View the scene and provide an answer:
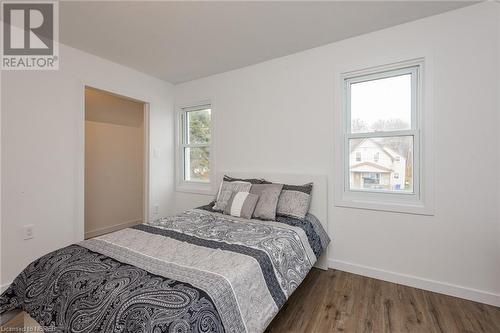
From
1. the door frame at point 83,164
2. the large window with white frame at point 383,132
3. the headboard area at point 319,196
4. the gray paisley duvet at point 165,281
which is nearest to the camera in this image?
the gray paisley duvet at point 165,281

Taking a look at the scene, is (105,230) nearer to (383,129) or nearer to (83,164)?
(83,164)

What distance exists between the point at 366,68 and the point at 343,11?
616 millimetres

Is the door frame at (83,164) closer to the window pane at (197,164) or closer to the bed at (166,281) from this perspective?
the window pane at (197,164)

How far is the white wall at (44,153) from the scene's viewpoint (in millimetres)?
2104

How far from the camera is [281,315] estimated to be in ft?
5.75

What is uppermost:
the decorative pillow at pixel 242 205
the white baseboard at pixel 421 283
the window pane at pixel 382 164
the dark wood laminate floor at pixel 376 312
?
the window pane at pixel 382 164

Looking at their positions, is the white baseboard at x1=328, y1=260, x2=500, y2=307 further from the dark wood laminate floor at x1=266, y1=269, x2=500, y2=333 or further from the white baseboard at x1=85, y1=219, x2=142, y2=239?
the white baseboard at x1=85, y1=219, x2=142, y2=239

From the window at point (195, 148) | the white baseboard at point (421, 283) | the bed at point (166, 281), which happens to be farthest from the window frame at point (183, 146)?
the white baseboard at point (421, 283)

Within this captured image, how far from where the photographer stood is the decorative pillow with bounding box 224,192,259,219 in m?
2.36

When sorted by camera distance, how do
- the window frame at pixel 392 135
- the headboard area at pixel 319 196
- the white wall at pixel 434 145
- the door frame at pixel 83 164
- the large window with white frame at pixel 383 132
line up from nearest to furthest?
the white wall at pixel 434 145, the window frame at pixel 392 135, the large window with white frame at pixel 383 132, the headboard area at pixel 319 196, the door frame at pixel 83 164

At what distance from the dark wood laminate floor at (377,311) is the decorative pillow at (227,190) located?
1134 mm

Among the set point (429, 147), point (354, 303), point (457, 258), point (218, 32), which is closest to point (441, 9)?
point (429, 147)

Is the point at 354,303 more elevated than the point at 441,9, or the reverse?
the point at 441,9

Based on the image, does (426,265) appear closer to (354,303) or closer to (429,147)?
(354,303)
